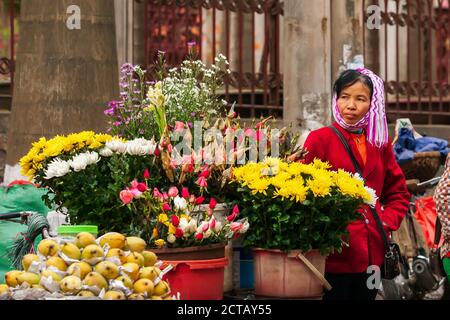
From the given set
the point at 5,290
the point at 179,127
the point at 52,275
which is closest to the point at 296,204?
the point at 179,127

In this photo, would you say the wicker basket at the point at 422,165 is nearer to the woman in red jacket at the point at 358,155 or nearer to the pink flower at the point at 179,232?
the woman in red jacket at the point at 358,155

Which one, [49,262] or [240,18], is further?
[240,18]

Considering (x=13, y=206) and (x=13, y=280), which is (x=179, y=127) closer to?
(x=13, y=280)

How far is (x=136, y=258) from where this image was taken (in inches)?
164

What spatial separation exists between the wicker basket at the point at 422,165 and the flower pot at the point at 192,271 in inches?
224

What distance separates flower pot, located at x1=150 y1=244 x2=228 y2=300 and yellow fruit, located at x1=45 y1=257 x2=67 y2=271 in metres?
0.54

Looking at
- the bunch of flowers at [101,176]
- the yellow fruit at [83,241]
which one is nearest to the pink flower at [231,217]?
the bunch of flowers at [101,176]

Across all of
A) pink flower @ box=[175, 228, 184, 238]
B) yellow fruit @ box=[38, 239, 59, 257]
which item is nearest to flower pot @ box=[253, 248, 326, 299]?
pink flower @ box=[175, 228, 184, 238]

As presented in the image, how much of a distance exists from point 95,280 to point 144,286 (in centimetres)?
18

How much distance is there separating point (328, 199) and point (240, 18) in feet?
25.1
